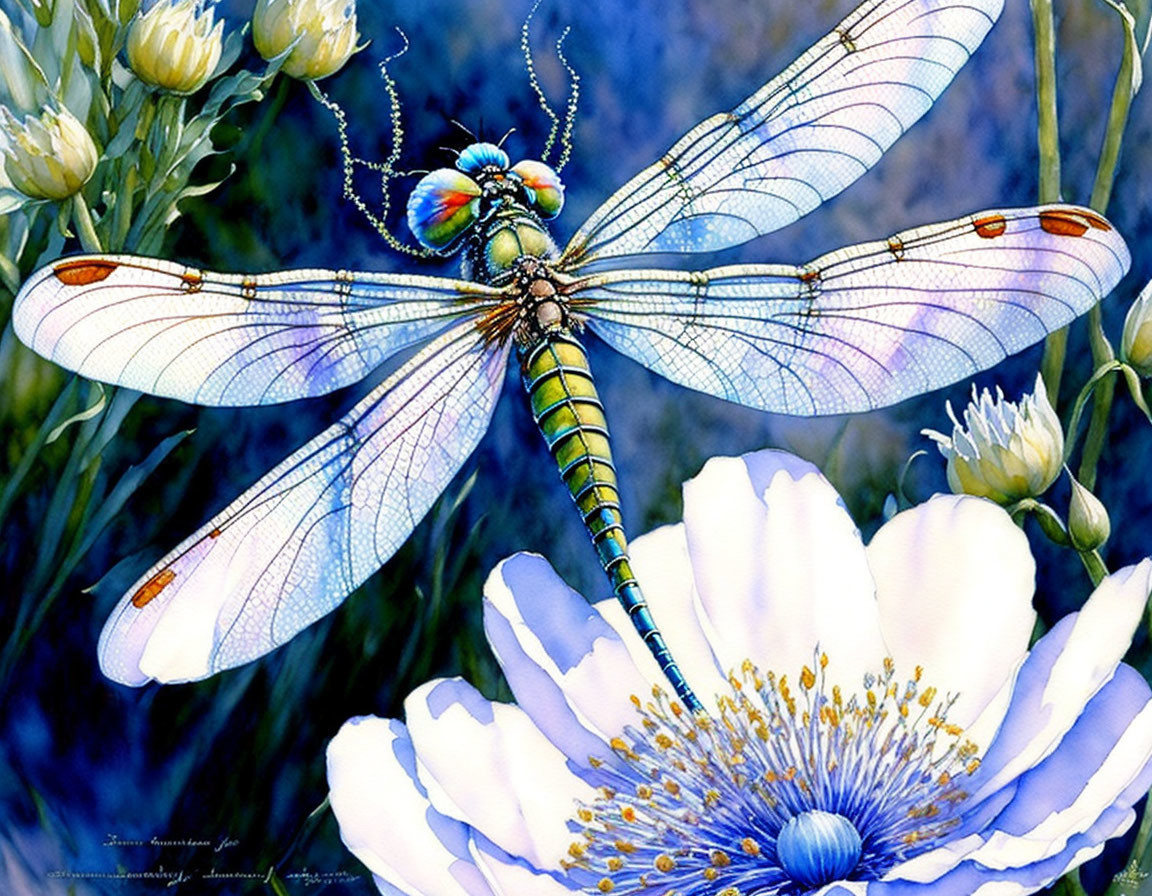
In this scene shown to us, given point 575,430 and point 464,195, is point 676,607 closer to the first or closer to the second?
point 575,430

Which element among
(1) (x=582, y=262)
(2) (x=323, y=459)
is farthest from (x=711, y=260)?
(2) (x=323, y=459)

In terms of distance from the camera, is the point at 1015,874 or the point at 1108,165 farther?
the point at 1108,165

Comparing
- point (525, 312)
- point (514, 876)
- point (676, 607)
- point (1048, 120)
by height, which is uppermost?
point (1048, 120)

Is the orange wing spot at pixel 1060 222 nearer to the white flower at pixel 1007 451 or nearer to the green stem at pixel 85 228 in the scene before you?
the white flower at pixel 1007 451

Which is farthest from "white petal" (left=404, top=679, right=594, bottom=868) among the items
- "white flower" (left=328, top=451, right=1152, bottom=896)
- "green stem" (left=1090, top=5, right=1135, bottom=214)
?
"green stem" (left=1090, top=5, right=1135, bottom=214)

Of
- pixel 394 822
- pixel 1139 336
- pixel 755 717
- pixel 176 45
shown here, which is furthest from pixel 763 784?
pixel 176 45

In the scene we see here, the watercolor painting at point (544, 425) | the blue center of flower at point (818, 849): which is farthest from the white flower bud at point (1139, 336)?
the blue center of flower at point (818, 849)

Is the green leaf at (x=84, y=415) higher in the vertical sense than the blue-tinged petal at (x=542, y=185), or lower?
lower
